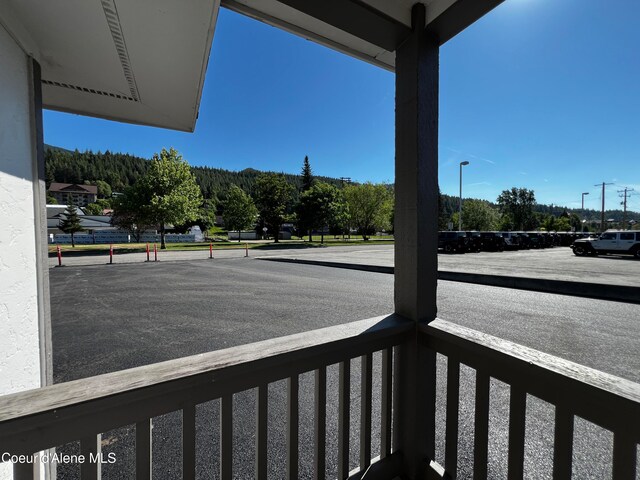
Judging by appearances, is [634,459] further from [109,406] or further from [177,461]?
[177,461]

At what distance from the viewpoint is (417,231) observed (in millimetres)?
1687

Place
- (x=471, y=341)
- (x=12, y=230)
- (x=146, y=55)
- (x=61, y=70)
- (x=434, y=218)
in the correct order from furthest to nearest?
(x=61, y=70) → (x=146, y=55) → (x=434, y=218) → (x=12, y=230) → (x=471, y=341)

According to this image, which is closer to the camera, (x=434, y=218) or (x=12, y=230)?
(x=12, y=230)

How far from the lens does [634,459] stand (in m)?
0.95

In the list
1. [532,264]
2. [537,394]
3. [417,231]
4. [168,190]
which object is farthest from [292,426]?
[168,190]

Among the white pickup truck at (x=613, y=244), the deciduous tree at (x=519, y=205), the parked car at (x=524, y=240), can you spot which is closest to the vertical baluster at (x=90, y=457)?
the white pickup truck at (x=613, y=244)

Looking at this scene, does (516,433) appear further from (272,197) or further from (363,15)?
(272,197)

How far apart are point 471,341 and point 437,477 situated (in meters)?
0.86

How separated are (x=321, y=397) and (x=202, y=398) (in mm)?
632

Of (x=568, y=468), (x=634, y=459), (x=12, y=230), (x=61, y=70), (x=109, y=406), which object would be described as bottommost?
(x=568, y=468)

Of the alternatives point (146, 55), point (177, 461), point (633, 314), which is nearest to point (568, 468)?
point (177, 461)

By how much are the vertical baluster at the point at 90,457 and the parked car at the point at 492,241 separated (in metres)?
24.2

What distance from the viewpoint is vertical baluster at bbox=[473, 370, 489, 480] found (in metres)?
1.41

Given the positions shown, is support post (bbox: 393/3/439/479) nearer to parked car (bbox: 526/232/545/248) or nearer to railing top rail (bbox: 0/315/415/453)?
railing top rail (bbox: 0/315/415/453)
